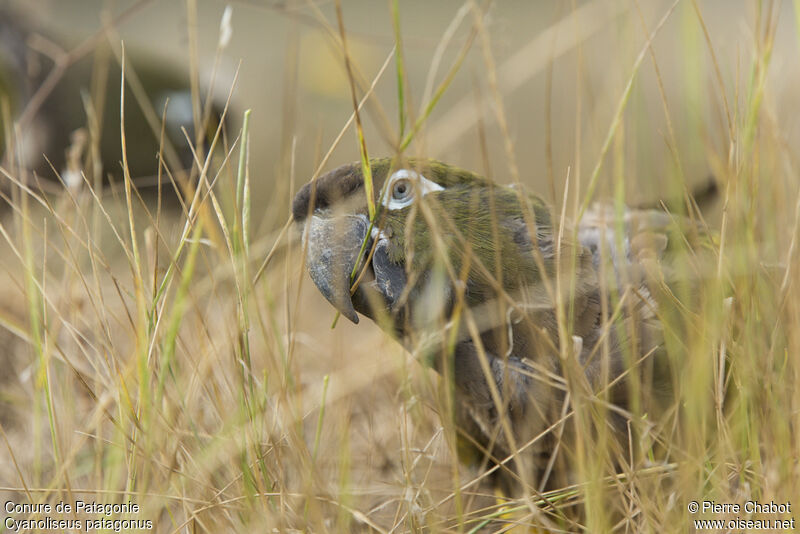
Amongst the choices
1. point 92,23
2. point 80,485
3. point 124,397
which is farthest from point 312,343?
point 92,23

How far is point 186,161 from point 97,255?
6.77ft

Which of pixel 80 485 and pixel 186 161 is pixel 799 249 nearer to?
pixel 80 485

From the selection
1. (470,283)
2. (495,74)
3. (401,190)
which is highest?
(495,74)

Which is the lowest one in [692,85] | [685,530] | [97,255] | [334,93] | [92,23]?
[685,530]

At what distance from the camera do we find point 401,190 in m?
1.15

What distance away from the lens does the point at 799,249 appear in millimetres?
889

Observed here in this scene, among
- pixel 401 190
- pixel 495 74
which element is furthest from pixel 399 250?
pixel 495 74

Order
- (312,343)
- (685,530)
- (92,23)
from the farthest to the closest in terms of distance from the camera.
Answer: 1. (92,23)
2. (312,343)
3. (685,530)

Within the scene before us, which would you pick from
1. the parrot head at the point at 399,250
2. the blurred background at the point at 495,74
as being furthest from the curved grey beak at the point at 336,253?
the blurred background at the point at 495,74

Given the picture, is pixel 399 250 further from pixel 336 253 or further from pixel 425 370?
pixel 425 370

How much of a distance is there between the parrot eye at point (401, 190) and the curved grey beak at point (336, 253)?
2.7 inches

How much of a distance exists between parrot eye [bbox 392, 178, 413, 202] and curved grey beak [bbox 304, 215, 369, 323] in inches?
2.7

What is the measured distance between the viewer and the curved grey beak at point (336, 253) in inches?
44.0

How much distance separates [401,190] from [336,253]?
0.51 feet
